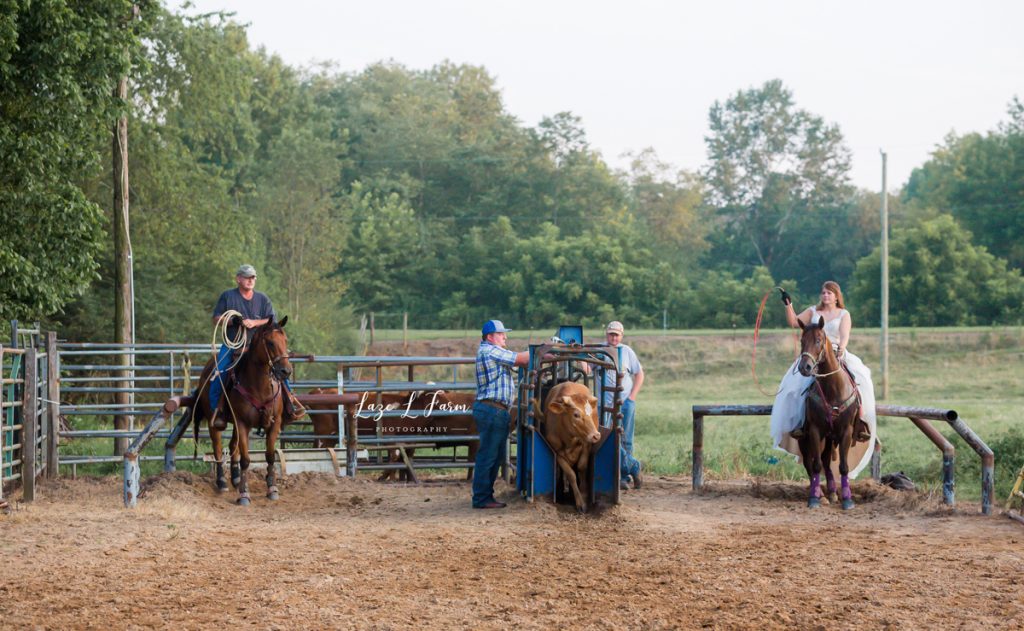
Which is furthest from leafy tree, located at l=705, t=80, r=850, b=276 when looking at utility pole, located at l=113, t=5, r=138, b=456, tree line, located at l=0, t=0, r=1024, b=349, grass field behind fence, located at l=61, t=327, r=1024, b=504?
utility pole, located at l=113, t=5, r=138, b=456

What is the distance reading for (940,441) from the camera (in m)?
11.6

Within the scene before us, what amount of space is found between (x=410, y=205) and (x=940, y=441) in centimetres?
4762

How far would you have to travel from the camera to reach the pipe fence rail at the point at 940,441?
11008 millimetres

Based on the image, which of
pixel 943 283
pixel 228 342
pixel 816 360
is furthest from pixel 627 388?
pixel 943 283

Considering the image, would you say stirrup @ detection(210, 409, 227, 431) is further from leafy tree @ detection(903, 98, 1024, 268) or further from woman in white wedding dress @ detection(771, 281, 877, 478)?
leafy tree @ detection(903, 98, 1024, 268)

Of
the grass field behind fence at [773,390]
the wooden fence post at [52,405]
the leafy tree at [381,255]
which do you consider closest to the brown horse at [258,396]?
the wooden fence post at [52,405]

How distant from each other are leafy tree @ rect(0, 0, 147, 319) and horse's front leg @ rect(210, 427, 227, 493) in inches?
196

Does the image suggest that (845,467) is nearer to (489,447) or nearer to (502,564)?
(489,447)

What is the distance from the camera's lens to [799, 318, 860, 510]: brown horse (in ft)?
36.8

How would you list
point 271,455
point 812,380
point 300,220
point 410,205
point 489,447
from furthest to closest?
point 410,205 < point 300,220 < point 271,455 < point 812,380 < point 489,447

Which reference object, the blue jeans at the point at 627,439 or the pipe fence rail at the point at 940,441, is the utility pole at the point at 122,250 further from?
the pipe fence rail at the point at 940,441

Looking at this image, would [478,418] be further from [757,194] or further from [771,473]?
[757,194]

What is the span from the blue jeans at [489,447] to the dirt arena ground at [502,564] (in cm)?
25

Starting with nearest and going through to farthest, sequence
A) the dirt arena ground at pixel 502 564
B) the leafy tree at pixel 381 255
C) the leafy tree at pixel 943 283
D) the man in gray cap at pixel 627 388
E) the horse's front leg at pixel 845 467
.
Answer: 1. the dirt arena ground at pixel 502 564
2. the horse's front leg at pixel 845 467
3. the man in gray cap at pixel 627 388
4. the leafy tree at pixel 943 283
5. the leafy tree at pixel 381 255
